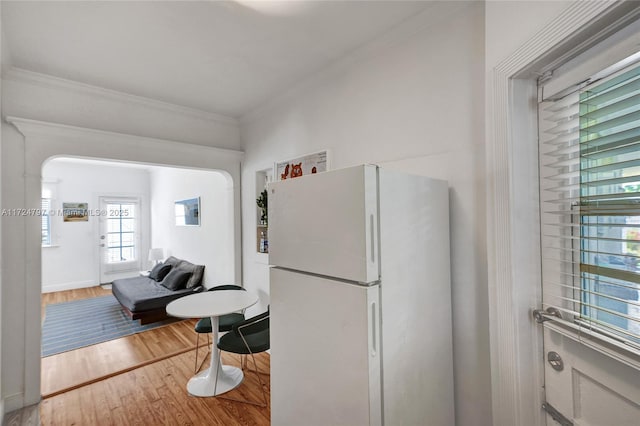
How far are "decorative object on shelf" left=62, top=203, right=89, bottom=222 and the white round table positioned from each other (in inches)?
199

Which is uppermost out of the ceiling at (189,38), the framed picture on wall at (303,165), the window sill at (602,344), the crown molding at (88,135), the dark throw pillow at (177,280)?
the ceiling at (189,38)

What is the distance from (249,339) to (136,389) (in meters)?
1.13

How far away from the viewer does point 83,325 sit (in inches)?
155

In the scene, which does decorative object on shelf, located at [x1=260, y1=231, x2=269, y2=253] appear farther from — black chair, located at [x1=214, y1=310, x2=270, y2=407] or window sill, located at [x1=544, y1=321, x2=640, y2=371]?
window sill, located at [x1=544, y1=321, x2=640, y2=371]

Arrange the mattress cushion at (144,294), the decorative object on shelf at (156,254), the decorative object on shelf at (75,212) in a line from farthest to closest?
the decorative object on shelf at (156,254) → the decorative object on shelf at (75,212) → the mattress cushion at (144,294)

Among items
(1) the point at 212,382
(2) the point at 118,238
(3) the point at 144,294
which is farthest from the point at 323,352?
(2) the point at 118,238

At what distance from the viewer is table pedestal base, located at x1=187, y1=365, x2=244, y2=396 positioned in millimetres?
2357

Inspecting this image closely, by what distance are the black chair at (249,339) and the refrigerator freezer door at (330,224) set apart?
1.09m

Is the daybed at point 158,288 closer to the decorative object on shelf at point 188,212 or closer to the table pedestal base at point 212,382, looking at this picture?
the decorative object on shelf at point 188,212

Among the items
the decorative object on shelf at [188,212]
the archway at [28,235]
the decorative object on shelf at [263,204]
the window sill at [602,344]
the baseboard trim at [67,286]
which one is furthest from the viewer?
the baseboard trim at [67,286]

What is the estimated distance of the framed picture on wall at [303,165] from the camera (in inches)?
96.8

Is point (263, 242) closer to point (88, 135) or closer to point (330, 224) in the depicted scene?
point (88, 135)

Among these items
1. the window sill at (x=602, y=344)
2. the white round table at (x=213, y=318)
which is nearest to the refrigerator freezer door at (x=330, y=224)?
the window sill at (x=602, y=344)

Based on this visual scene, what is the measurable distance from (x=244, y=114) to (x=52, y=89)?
1.72 m
